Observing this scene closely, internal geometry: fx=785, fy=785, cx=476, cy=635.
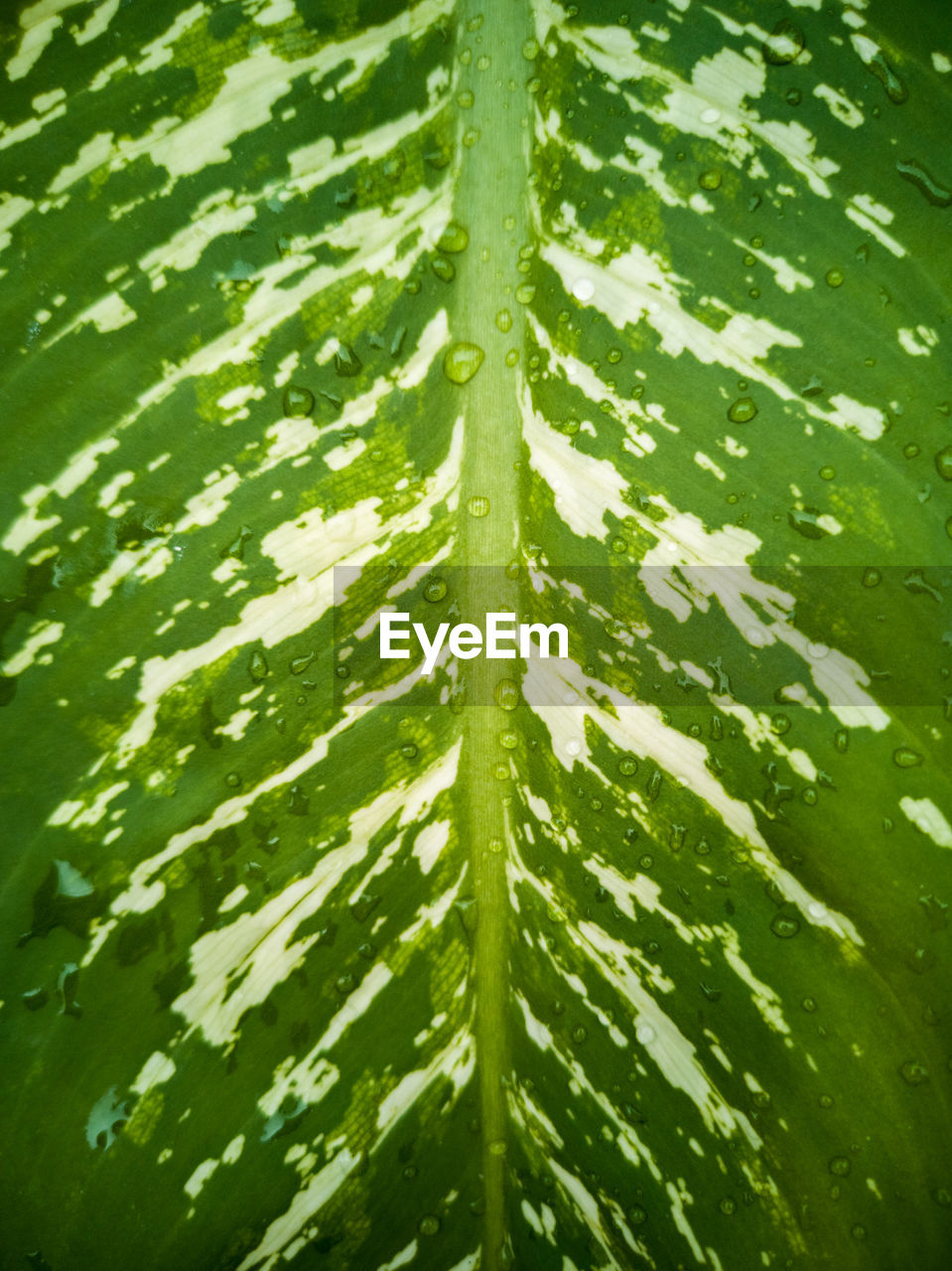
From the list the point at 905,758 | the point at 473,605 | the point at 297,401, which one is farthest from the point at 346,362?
the point at 905,758

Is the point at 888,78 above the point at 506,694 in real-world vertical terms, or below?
above

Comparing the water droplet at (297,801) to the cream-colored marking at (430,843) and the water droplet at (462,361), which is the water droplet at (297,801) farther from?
the water droplet at (462,361)

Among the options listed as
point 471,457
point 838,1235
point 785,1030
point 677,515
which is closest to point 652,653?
point 677,515

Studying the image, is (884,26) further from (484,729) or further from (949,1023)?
(949,1023)

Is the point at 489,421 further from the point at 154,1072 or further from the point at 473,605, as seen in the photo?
the point at 154,1072

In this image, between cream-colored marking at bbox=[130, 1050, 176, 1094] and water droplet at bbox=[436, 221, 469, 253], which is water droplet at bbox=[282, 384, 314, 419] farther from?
cream-colored marking at bbox=[130, 1050, 176, 1094]

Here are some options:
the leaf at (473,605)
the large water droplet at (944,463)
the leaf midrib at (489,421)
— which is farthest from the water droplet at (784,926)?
the large water droplet at (944,463)

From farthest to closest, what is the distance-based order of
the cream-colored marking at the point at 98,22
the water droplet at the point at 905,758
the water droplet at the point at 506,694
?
the water droplet at the point at 506,694, the water droplet at the point at 905,758, the cream-colored marking at the point at 98,22
